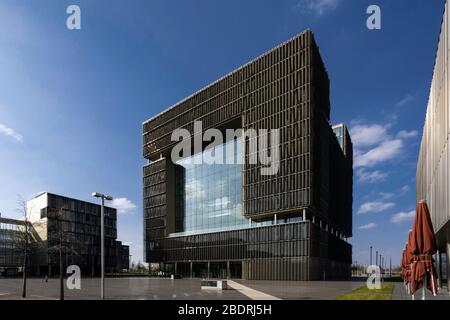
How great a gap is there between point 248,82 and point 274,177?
22.0m

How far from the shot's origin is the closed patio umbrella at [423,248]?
17.3 meters

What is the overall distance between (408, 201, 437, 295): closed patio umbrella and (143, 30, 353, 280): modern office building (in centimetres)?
5180

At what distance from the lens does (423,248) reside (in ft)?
57.1

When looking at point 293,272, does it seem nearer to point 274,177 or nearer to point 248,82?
point 274,177

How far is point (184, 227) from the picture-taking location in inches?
4063

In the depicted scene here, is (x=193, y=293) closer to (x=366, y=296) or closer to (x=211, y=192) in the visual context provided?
(x=366, y=296)

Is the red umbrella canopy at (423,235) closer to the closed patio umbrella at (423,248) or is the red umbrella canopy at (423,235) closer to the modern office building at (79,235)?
the closed patio umbrella at (423,248)

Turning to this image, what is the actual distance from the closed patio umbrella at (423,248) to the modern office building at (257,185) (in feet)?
170

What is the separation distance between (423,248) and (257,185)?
61.0 m

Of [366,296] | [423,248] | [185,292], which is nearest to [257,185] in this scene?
[185,292]

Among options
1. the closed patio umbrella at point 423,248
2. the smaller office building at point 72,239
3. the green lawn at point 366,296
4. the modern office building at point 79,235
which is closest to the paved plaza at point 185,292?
the green lawn at point 366,296
